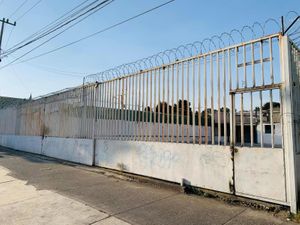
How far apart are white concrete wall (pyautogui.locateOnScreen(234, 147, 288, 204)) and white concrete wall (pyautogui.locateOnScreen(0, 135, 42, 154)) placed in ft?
37.9

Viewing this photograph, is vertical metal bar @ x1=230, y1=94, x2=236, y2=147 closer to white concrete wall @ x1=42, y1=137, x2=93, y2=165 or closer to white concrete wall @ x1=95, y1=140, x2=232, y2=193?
white concrete wall @ x1=95, y1=140, x2=232, y2=193

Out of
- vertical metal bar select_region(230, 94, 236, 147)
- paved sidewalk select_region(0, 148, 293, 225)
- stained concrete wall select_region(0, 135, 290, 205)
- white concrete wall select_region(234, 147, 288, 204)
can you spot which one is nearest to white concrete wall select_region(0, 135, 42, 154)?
stained concrete wall select_region(0, 135, 290, 205)

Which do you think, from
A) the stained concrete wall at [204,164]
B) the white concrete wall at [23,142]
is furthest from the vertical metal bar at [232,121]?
the white concrete wall at [23,142]

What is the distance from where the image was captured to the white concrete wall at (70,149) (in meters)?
9.22

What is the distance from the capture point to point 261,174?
440cm

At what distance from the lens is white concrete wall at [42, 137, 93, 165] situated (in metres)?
9.22

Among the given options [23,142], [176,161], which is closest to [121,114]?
[176,161]

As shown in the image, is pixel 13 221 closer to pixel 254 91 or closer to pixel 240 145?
pixel 240 145

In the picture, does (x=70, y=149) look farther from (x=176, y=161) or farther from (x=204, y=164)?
(x=204, y=164)

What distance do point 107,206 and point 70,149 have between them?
641 cm

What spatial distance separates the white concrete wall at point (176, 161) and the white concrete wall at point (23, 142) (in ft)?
23.8

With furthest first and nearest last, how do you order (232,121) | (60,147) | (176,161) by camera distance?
(60,147), (176,161), (232,121)

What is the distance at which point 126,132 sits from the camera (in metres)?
7.67

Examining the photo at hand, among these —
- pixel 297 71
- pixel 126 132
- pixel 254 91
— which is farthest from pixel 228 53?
pixel 126 132
